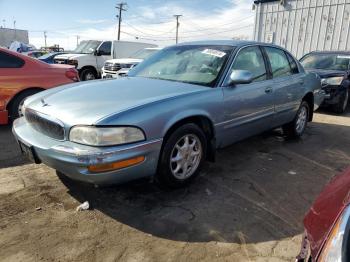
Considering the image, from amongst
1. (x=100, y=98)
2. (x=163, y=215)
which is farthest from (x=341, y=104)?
(x=100, y=98)

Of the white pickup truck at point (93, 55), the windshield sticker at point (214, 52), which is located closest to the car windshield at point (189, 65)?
the windshield sticker at point (214, 52)

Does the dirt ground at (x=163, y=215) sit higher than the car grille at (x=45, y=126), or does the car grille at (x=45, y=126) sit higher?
the car grille at (x=45, y=126)

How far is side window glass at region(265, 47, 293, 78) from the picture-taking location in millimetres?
4743

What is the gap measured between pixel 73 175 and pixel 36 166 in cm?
147

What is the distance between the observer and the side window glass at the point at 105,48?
1430cm

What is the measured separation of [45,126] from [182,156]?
1.34m

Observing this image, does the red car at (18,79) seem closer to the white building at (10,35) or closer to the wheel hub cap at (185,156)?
the wheel hub cap at (185,156)

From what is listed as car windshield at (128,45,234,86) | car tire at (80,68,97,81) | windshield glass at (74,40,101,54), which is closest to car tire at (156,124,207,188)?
car windshield at (128,45,234,86)

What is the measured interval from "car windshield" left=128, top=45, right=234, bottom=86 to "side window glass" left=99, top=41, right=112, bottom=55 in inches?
407

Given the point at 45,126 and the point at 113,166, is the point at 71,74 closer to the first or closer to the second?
the point at 45,126

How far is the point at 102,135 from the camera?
2707mm

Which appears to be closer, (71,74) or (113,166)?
(113,166)

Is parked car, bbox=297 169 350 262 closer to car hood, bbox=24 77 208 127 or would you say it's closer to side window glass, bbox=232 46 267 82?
car hood, bbox=24 77 208 127

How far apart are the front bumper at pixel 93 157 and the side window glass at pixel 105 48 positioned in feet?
38.8
